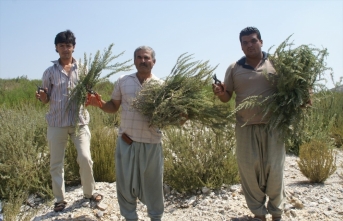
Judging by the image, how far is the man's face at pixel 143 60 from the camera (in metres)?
3.27

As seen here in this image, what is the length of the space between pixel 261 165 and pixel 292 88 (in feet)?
2.57

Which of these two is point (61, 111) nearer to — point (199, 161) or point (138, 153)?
point (138, 153)

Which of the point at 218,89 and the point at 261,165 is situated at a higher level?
the point at 218,89

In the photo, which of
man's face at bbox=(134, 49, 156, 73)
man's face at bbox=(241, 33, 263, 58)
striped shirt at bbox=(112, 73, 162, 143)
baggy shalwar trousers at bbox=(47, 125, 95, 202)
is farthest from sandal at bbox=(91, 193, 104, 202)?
man's face at bbox=(241, 33, 263, 58)

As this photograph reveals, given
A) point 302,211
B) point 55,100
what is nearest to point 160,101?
point 55,100

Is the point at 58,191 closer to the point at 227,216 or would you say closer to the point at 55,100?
the point at 55,100

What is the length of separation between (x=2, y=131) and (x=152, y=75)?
2.59m

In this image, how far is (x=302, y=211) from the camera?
402cm

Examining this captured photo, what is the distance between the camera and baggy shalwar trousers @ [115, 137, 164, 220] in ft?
10.9

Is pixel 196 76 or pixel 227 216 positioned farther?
pixel 227 216

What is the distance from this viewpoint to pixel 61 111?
12.4ft

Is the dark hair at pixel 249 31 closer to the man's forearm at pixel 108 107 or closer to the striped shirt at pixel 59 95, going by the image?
the man's forearm at pixel 108 107

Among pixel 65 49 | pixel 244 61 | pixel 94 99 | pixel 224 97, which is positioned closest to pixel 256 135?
pixel 224 97

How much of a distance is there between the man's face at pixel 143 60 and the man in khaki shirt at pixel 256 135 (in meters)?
0.63
